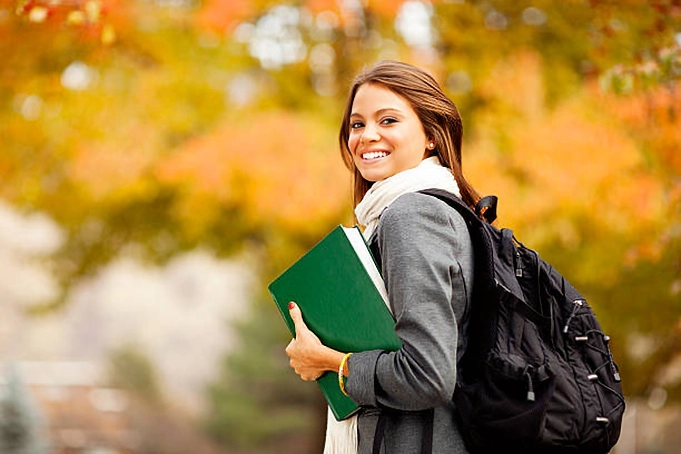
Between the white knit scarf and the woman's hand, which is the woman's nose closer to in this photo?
the white knit scarf

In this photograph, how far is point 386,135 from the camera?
2.18 m

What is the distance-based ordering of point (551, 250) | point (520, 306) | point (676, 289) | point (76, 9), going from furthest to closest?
point (551, 250)
point (676, 289)
point (76, 9)
point (520, 306)

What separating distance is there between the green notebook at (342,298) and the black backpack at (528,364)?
0.19m

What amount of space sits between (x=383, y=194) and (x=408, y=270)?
29cm

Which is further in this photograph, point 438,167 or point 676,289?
point 676,289

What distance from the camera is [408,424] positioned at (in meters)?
1.99

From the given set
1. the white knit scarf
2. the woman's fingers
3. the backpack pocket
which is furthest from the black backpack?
the woman's fingers

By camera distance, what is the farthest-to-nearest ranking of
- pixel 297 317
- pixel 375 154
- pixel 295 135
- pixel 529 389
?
pixel 295 135, pixel 375 154, pixel 297 317, pixel 529 389

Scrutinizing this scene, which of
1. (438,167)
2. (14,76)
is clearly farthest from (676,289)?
(14,76)

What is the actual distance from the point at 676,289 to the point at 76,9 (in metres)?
3.40

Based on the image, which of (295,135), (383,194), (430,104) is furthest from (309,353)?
(295,135)

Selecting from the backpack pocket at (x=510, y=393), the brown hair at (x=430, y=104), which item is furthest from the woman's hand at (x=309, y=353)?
the brown hair at (x=430, y=104)

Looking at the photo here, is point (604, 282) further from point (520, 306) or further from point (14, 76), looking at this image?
point (520, 306)

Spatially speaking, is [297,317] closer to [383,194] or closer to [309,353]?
[309,353]
